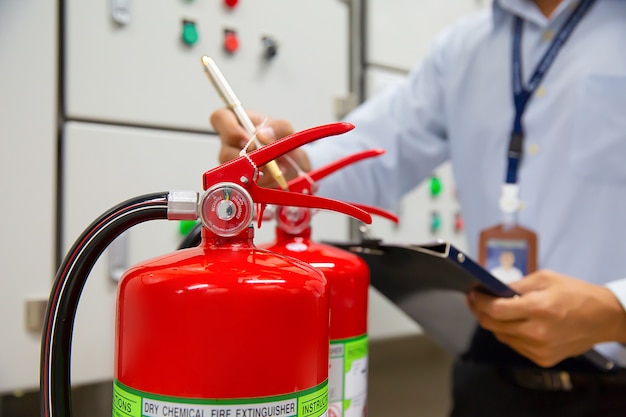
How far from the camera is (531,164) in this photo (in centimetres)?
85

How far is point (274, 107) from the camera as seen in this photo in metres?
0.95

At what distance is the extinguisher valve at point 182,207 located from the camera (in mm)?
346

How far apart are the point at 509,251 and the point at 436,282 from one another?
0.91 feet

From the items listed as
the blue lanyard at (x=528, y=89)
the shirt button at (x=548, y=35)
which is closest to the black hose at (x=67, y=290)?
the blue lanyard at (x=528, y=89)

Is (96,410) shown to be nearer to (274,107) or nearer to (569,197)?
(274,107)

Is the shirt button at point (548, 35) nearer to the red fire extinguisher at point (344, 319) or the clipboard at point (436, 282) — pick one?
the clipboard at point (436, 282)

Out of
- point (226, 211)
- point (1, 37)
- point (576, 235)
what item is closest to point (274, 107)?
point (1, 37)

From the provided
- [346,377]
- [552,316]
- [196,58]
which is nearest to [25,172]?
[196,58]

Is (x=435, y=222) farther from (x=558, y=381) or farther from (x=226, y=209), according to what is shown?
(x=226, y=209)

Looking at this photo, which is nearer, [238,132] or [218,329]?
[218,329]

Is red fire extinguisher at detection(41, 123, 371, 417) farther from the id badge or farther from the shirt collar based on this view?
the shirt collar

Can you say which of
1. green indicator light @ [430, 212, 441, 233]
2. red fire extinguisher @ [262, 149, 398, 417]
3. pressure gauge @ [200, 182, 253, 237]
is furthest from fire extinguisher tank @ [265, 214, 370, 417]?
green indicator light @ [430, 212, 441, 233]

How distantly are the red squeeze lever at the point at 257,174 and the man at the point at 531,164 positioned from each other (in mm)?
199

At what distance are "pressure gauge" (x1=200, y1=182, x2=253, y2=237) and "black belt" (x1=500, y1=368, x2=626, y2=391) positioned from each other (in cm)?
55
